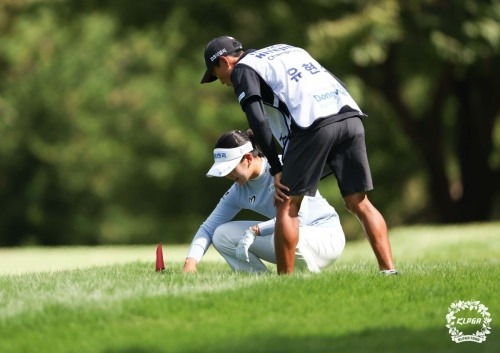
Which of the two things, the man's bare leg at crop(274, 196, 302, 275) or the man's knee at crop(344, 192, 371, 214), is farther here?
the man's knee at crop(344, 192, 371, 214)

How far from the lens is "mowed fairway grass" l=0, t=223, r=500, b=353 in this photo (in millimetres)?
6574

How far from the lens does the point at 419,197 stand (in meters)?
42.6

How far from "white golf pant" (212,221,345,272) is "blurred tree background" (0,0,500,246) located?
15.9m

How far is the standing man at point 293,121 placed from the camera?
858 centimetres

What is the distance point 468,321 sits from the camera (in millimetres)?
6973

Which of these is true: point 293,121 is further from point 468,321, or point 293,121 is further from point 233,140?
point 468,321

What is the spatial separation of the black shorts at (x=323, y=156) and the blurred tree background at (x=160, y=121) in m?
16.3

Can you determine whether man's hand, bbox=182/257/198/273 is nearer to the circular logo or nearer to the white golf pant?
the white golf pant

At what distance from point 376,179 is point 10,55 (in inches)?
492

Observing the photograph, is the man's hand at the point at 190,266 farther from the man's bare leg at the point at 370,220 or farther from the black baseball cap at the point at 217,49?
the black baseball cap at the point at 217,49

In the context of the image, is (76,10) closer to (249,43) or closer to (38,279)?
(249,43)

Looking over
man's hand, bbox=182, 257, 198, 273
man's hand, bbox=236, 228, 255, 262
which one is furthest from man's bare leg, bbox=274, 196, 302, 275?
man's hand, bbox=182, 257, 198, 273

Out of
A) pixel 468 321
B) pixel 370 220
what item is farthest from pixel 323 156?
pixel 468 321

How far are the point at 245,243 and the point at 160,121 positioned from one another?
29.6m
